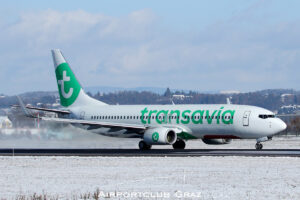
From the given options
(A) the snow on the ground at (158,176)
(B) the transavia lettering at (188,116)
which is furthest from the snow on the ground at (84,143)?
(A) the snow on the ground at (158,176)

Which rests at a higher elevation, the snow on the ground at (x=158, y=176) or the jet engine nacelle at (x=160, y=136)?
the jet engine nacelle at (x=160, y=136)

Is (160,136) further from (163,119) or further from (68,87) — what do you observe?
(68,87)

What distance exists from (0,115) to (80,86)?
9190mm

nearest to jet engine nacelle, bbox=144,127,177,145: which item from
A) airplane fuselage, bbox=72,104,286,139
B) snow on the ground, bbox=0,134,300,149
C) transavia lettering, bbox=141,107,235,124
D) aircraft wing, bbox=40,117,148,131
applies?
airplane fuselage, bbox=72,104,286,139

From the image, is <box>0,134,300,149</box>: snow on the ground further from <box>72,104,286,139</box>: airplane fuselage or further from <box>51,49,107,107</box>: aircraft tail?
<box>51,49,107,107</box>: aircraft tail

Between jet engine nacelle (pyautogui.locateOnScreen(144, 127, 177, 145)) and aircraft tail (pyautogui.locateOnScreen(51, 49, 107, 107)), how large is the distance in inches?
447

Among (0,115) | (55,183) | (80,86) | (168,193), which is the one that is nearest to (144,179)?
(55,183)

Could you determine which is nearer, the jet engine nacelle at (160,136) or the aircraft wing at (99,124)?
the jet engine nacelle at (160,136)

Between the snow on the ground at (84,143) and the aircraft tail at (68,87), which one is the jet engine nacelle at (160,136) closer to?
the snow on the ground at (84,143)

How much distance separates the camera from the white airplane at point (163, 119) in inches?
2136

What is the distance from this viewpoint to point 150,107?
2403 inches

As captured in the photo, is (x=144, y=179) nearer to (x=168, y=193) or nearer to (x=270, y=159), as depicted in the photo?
(x=168, y=193)

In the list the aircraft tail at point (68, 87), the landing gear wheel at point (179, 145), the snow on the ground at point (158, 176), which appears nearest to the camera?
the snow on the ground at point (158, 176)

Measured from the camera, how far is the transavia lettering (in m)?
54.9
